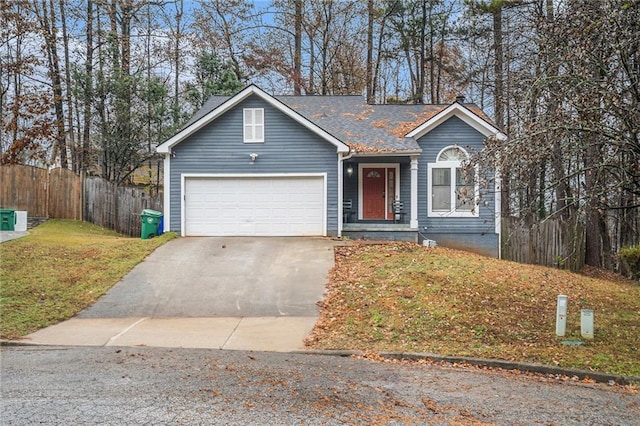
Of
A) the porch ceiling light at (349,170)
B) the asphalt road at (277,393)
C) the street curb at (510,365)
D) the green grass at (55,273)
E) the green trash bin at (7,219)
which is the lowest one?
the street curb at (510,365)

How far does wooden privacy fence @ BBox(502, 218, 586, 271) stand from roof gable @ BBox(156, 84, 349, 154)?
6.31 metres

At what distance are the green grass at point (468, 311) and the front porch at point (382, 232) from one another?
95.7 inches

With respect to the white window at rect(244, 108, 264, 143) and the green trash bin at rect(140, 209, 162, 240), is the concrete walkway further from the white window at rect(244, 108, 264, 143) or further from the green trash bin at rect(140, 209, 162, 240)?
the white window at rect(244, 108, 264, 143)

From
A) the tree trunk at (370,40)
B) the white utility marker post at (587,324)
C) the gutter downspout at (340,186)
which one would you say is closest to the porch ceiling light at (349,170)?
the gutter downspout at (340,186)

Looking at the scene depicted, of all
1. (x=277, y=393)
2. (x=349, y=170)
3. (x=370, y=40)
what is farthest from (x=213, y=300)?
(x=370, y=40)

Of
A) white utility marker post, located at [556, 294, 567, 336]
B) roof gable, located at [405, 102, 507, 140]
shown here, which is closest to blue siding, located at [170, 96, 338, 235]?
roof gable, located at [405, 102, 507, 140]

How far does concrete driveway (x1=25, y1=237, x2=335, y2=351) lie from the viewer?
314 inches

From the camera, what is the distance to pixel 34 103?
23.4m

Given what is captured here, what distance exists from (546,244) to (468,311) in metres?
8.80

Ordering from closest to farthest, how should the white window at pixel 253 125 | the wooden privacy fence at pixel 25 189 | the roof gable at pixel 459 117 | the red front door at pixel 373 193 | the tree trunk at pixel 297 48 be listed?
the white window at pixel 253 125 → the roof gable at pixel 459 117 → the red front door at pixel 373 193 → the wooden privacy fence at pixel 25 189 → the tree trunk at pixel 297 48

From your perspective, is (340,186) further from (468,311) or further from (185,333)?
(185,333)

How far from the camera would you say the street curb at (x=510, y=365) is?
634cm

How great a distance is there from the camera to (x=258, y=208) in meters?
16.3

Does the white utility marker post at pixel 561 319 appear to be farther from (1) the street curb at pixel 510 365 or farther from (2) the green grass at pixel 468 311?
(1) the street curb at pixel 510 365
